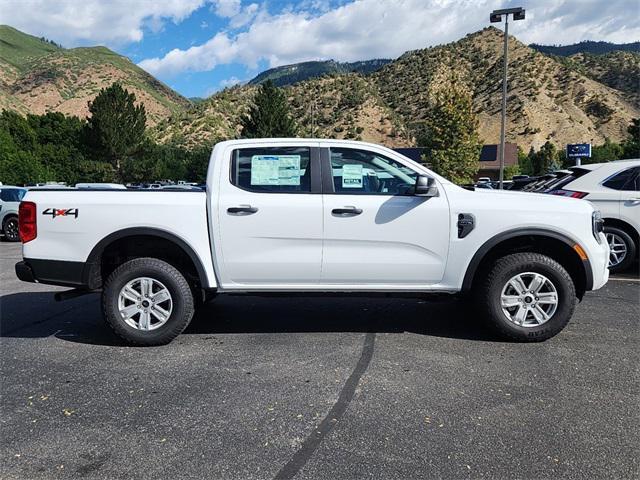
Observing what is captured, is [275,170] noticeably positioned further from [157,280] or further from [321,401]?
[321,401]

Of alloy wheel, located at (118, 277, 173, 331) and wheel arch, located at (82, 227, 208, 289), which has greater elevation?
wheel arch, located at (82, 227, 208, 289)

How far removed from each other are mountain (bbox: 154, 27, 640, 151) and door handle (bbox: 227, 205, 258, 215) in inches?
2650

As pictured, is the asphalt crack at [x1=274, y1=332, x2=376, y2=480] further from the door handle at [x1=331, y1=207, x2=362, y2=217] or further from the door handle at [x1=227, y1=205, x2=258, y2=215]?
the door handle at [x1=227, y1=205, x2=258, y2=215]

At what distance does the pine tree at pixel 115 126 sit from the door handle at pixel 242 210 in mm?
45250

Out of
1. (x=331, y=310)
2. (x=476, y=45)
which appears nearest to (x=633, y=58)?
(x=476, y=45)

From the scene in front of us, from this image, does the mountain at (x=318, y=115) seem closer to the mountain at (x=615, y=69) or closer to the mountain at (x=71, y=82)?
the mountain at (x=71, y=82)

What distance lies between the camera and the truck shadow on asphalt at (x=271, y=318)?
5.27 metres

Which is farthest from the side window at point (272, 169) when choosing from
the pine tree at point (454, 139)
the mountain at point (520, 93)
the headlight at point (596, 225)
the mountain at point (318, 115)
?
the mountain at point (520, 93)

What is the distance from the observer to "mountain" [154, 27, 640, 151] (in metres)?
76.0

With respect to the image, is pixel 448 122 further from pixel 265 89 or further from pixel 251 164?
pixel 251 164

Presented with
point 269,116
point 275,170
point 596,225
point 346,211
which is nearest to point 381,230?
point 346,211

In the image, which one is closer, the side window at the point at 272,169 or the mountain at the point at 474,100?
the side window at the point at 272,169

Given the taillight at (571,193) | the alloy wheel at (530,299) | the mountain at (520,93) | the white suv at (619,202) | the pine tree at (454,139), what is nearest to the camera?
the alloy wheel at (530,299)

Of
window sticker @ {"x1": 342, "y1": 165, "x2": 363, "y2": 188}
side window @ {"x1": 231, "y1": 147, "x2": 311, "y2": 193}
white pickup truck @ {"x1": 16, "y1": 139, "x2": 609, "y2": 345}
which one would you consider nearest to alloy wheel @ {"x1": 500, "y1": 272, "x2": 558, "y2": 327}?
white pickup truck @ {"x1": 16, "y1": 139, "x2": 609, "y2": 345}
